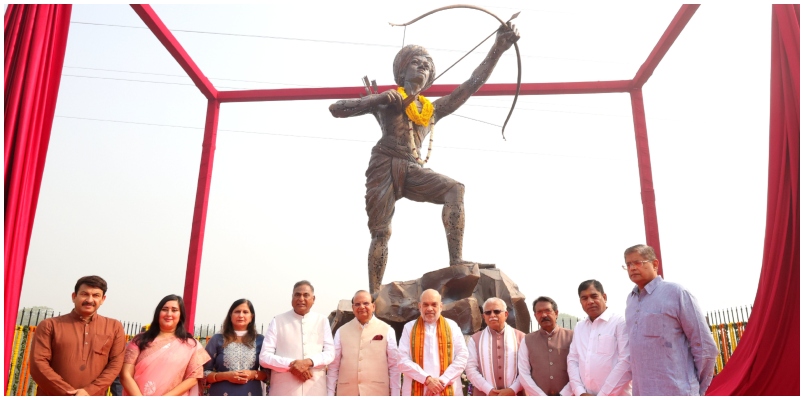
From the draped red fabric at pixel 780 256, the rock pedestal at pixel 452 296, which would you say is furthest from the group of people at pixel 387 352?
the rock pedestal at pixel 452 296

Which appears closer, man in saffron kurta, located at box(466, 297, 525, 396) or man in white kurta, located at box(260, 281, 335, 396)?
man in white kurta, located at box(260, 281, 335, 396)

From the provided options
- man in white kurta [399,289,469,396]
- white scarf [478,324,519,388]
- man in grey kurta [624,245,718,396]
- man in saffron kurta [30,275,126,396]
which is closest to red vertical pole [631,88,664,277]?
white scarf [478,324,519,388]

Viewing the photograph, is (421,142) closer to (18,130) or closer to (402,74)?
(402,74)

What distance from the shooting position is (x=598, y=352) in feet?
12.0

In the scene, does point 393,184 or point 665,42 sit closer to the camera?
point 393,184

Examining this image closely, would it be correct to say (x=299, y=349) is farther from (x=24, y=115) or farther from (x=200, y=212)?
(x=200, y=212)

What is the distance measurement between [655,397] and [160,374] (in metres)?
2.79

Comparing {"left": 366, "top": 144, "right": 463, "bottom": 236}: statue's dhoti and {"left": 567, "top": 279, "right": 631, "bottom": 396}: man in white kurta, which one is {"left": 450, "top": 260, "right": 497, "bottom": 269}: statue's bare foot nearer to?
{"left": 366, "top": 144, "right": 463, "bottom": 236}: statue's dhoti

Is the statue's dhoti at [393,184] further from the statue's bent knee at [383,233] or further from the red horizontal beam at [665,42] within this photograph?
the red horizontal beam at [665,42]

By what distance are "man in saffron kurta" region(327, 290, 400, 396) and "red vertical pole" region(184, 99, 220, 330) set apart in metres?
4.10

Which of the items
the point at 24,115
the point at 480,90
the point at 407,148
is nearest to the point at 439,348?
the point at 407,148

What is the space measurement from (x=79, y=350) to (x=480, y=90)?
6.17 meters

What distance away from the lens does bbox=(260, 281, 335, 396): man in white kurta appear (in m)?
3.72

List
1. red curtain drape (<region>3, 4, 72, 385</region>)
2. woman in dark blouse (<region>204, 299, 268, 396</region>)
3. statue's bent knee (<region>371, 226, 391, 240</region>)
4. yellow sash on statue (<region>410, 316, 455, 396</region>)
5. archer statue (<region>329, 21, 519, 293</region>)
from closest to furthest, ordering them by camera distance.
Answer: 1. red curtain drape (<region>3, 4, 72, 385</region>)
2. woman in dark blouse (<region>204, 299, 268, 396</region>)
3. yellow sash on statue (<region>410, 316, 455, 396</region>)
4. archer statue (<region>329, 21, 519, 293</region>)
5. statue's bent knee (<region>371, 226, 391, 240</region>)
